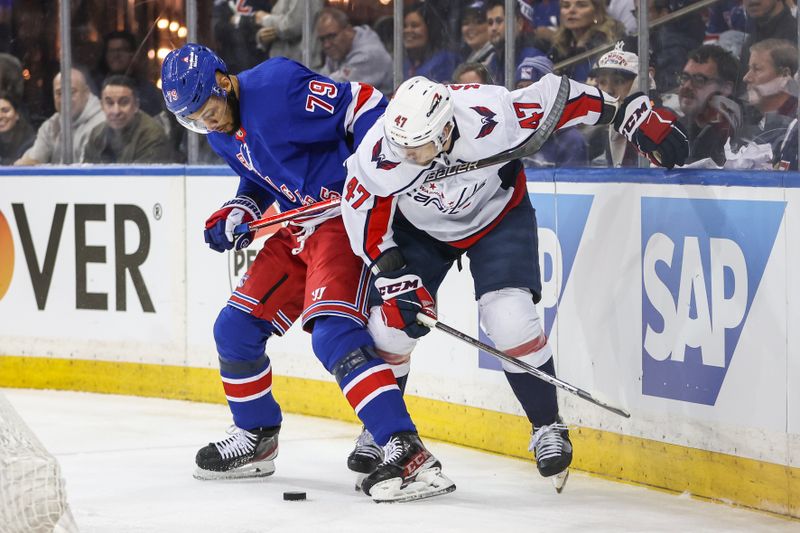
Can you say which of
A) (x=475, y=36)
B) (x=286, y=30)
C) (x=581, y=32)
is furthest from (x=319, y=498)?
(x=286, y=30)

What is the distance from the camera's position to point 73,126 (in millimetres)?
5961

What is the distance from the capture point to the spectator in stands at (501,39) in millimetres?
4566

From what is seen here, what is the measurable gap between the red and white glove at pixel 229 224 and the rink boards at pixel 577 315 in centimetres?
89

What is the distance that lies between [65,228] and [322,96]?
2399 millimetres

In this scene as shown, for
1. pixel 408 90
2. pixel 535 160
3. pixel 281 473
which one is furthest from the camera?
pixel 535 160

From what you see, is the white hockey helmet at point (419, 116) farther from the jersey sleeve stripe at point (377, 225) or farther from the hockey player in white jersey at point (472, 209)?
the jersey sleeve stripe at point (377, 225)

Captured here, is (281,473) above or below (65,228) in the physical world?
below

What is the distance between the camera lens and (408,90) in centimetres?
343

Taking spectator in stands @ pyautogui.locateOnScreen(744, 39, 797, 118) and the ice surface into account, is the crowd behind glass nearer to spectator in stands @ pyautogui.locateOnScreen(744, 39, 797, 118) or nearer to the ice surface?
spectator in stands @ pyautogui.locateOnScreen(744, 39, 797, 118)

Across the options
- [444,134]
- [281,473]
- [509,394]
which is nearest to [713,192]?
[444,134]

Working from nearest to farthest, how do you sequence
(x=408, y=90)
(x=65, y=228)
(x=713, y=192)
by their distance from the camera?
(x=408, y=90) → (x=713, y=192) → (x=65, y=228)

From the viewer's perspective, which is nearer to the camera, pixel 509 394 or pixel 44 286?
pixel 509 394

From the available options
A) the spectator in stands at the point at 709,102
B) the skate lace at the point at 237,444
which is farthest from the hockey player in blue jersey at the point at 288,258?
the spectator in stands at the point at 709,102

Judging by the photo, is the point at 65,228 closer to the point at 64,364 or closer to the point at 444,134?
the point at 64,364
